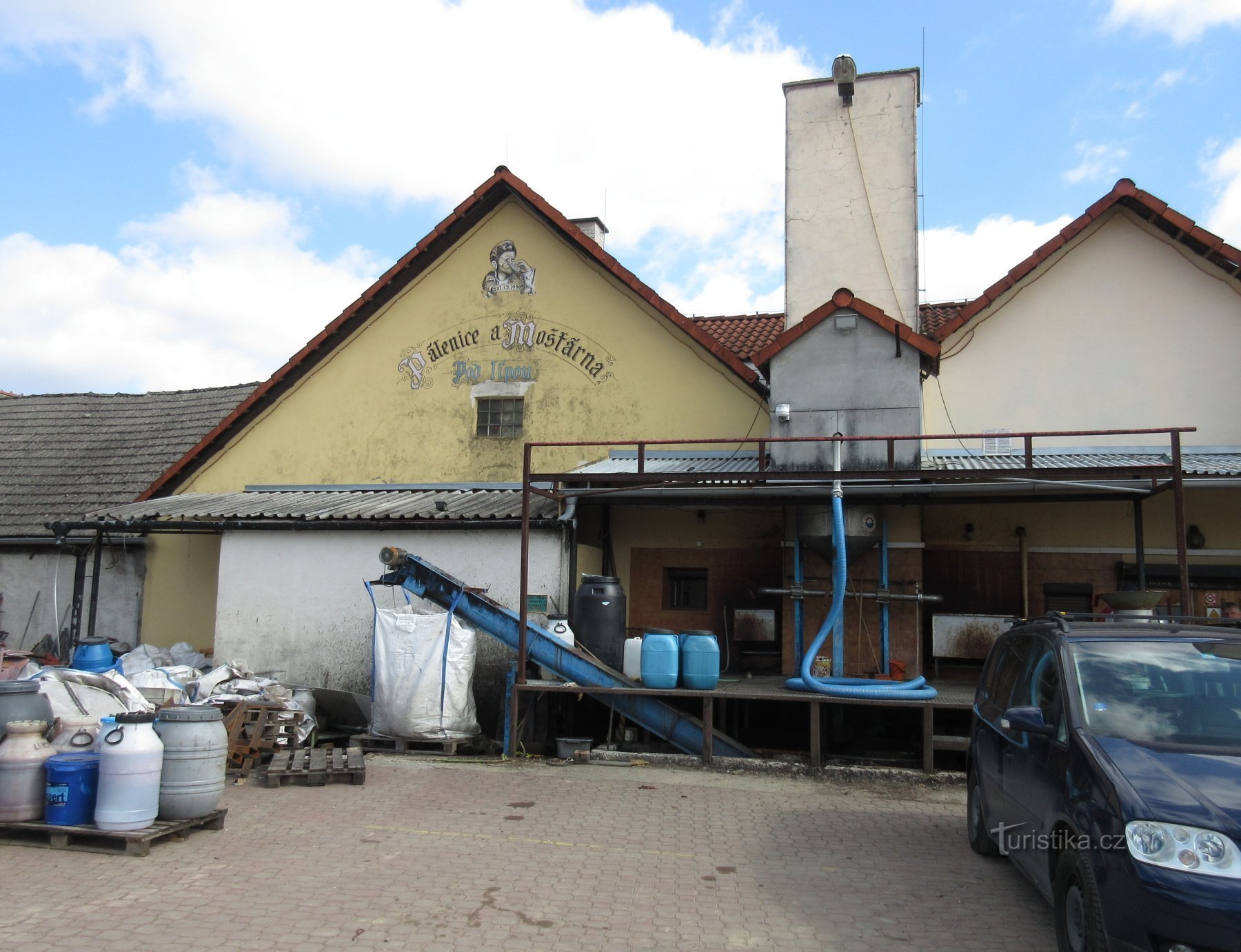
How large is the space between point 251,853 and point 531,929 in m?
2.62

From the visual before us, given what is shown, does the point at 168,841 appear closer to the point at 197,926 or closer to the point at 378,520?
the point at 197,926

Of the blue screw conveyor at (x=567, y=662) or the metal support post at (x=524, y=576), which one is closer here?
the metal support post at (x=524, y=576)

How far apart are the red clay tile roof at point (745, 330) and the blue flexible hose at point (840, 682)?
4678 mm

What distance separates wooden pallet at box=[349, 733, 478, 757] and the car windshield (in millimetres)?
7446

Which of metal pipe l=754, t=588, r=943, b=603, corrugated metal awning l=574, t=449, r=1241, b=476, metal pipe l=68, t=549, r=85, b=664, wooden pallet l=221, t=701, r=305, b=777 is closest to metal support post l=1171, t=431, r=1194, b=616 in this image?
corrugated metal awning l=574, t=449, r=1241, b=476

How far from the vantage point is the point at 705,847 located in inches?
294

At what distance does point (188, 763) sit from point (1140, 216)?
1426cm

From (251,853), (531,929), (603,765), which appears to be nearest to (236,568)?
(603,765)

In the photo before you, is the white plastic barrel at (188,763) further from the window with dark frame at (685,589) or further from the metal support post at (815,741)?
the window with dark frame at (685,589)

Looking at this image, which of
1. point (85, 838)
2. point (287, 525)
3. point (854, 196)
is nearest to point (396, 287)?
point (287, 525)

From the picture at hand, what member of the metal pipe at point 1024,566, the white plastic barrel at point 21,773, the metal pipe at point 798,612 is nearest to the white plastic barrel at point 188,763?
the white plastic barrel at point 21,773

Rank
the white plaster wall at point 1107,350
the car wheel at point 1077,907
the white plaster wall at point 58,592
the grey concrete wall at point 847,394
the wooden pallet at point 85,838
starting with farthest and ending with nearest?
the white plaster wall at point 58,592 < the white plaster wall at point 1107,350 < the grey concrete wall at point 847,394 < the wooden pallet at point 85,838 < the car wheel at point 1077,907

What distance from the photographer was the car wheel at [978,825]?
7039mm

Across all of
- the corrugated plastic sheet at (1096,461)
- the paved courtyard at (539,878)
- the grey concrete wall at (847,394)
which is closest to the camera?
the paved courtyard at (539,878)
